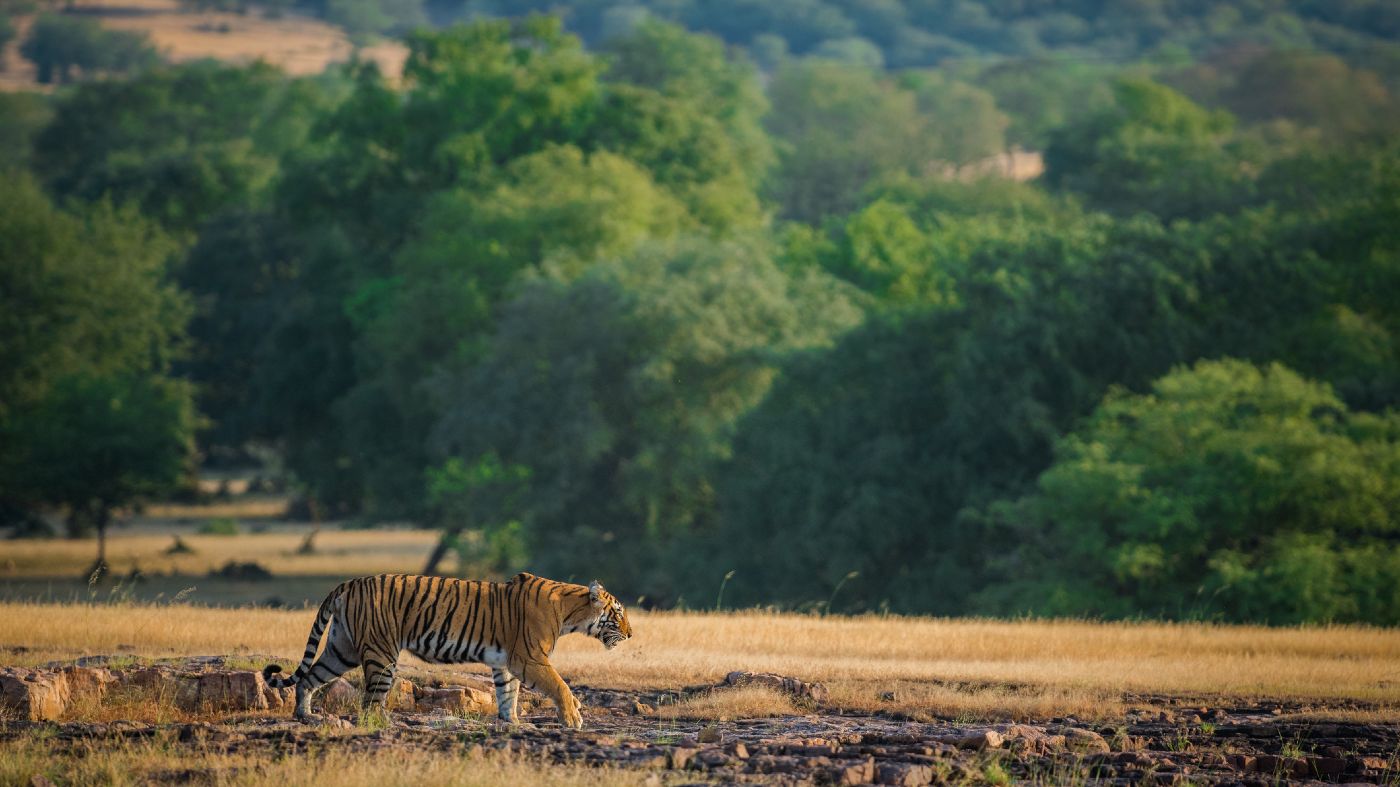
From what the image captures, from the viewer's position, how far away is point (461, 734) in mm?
15953

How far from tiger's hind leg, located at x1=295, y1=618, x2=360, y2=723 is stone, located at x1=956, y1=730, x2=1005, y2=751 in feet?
18.2

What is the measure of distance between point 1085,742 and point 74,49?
171 metres

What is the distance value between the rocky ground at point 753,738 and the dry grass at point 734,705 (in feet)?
0.70

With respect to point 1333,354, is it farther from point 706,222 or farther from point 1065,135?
point 1065,135

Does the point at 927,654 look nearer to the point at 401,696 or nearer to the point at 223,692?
the point at 401,696

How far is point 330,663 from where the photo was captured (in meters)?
16.5

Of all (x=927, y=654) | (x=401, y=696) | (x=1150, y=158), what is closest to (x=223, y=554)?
(x=927, y=654)

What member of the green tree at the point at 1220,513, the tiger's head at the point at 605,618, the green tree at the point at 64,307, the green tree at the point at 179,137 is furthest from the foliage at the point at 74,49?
the tiger's head at the point at 605,618

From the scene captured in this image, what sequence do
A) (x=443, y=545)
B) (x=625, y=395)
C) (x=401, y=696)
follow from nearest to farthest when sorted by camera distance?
(x=401, y=696) → (x=625, y=395) → (x=443, y=545)

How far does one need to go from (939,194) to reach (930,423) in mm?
36548

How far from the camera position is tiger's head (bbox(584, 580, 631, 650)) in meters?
17.1

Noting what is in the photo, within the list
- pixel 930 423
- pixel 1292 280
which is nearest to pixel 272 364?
pixel 930 423

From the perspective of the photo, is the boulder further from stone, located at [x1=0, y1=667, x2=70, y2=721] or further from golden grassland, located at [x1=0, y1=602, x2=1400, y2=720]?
golden grassland, located at [x1=0, y1=602, x2=1400, y2=720]

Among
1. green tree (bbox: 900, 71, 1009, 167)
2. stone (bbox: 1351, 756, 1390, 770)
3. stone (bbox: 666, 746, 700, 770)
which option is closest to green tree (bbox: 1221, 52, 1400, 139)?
green tree (bbox: 900, 71, 1009, 167)
